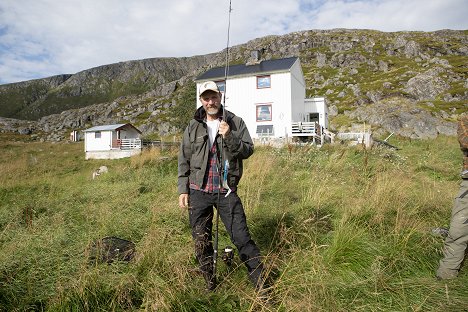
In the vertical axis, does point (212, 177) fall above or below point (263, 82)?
below

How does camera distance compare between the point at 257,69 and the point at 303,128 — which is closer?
the point at 303,128

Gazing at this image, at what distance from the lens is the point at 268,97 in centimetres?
2681

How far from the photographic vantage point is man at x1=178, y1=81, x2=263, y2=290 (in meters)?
3.05

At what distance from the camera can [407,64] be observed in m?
77.2

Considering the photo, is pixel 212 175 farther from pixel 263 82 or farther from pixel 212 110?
pixel 263 82

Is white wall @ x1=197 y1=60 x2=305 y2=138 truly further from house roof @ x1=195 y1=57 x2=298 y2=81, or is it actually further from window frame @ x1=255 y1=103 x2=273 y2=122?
house roof @ x1=195 y1=57 x2=298 y2=81

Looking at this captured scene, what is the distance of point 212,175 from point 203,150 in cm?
29

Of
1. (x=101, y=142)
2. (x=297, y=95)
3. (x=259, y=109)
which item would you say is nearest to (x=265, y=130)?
(x=259, y=109)

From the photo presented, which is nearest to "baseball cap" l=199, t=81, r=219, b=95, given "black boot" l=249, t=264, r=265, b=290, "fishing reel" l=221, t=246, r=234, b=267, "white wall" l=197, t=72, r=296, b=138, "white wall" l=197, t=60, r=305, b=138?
"fishing reel" l=221, t=246, r=234, b=267

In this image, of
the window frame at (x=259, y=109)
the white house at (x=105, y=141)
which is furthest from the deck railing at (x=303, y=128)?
the white house at (x=105, y=141)

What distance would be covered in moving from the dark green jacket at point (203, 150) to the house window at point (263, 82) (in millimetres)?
24362

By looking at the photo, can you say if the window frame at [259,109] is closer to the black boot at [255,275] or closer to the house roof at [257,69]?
the house roof at [257,69]

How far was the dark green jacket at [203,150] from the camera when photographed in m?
3.10

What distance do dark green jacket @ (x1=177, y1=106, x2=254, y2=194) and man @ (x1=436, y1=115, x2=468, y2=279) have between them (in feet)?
7.40
